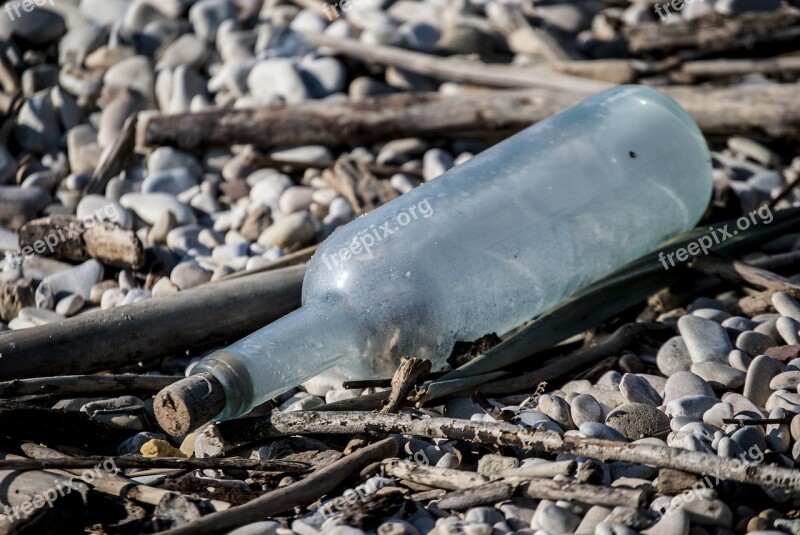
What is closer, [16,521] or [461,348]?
[16,521]

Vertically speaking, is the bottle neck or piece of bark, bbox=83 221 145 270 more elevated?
the bottle neck

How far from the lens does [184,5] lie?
4836 mm

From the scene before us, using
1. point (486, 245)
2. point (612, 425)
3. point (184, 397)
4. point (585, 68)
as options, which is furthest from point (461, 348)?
point (585, 68)

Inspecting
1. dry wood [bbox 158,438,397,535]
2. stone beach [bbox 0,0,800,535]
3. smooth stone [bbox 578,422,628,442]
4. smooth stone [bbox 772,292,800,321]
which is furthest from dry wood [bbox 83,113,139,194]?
smooth stone [bbox 772,292,800,321]

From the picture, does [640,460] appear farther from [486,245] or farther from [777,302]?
[777,302]

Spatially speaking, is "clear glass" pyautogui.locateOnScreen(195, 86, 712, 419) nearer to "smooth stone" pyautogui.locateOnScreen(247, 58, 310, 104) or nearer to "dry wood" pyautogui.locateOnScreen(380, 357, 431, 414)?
"dry wood" pyautogui.locateOnScreen(380, 357, 431, 414)

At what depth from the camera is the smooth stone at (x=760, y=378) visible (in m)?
2.32

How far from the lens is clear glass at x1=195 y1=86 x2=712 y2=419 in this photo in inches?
89.0

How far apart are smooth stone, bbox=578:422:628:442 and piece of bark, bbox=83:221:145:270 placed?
67.9 inches

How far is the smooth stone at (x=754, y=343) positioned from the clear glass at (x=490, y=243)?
0.45 metres

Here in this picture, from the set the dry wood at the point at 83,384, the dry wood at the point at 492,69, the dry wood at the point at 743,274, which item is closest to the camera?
the dry wood at the point at 83,384

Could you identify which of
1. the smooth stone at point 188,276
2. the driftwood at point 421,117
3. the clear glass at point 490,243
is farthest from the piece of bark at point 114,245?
the clear glass at point 490,243

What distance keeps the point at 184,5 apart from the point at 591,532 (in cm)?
381

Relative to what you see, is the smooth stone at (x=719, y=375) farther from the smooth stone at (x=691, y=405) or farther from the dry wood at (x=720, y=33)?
the dry wood at (x=720, y=33)
